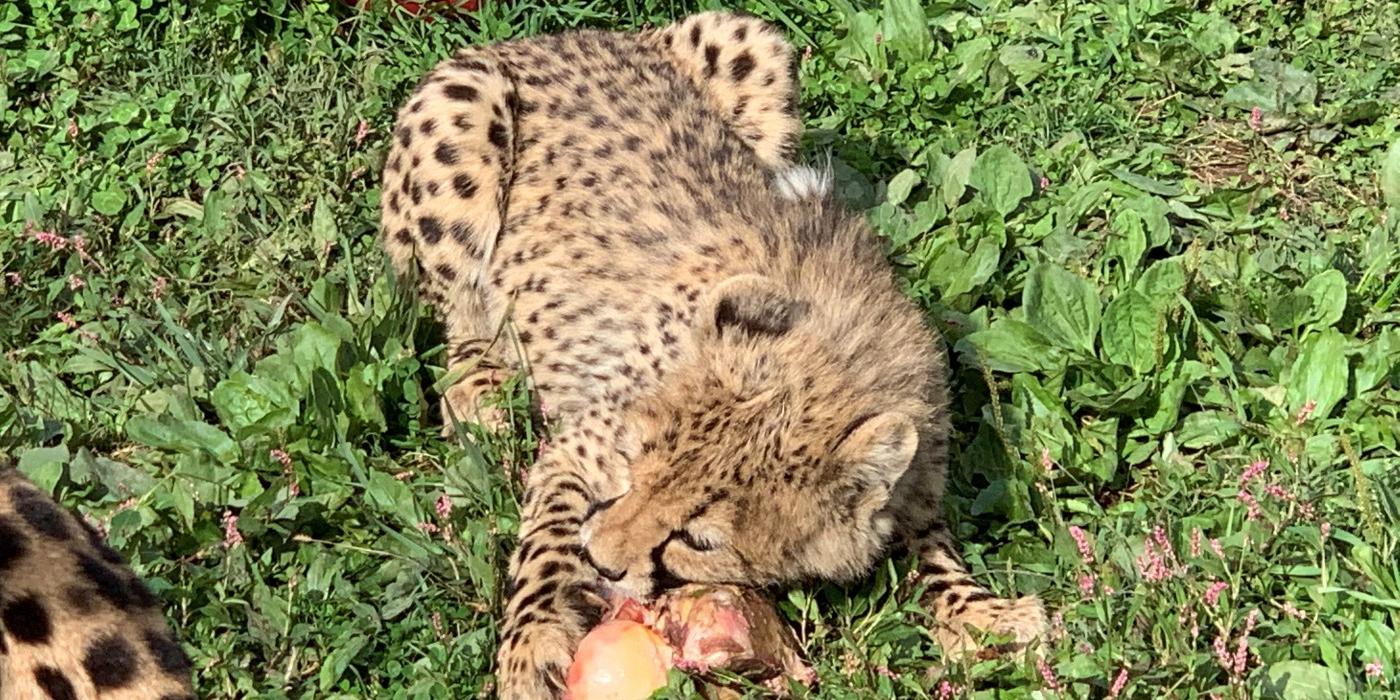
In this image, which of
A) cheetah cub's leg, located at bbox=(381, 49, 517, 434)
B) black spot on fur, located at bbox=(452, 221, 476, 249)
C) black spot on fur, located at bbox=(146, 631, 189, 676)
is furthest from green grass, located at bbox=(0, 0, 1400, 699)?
black spot on fur, located at bbox=(146, 631, 189, 676)

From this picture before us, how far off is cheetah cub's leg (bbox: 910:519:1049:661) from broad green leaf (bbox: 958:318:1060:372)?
0.62 metres

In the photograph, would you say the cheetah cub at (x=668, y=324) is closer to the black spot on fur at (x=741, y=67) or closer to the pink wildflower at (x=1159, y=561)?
the black spot on fur at (x=741, y=67)

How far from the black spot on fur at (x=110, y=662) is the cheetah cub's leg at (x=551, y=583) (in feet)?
4.61

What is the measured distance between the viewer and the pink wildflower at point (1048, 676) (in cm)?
361

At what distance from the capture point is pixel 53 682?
2.50 meters

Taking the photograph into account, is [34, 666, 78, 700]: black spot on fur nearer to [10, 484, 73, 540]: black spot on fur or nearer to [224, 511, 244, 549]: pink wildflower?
[10, 484, 73, 540]: black spot on fur

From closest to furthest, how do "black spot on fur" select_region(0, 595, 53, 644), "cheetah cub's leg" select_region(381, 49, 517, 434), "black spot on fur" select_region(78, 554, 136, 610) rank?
"black spot on fur" select_region(0, 595, 53, 644), "black spot on fur" select_region(78, 554, 136, 610), "cheetah cub's leg" select_region(381, 49, 517, 434)

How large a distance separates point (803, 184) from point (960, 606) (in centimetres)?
138

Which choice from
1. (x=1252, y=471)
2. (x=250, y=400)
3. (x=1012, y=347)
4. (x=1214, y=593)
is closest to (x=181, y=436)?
(x=250, y=400)

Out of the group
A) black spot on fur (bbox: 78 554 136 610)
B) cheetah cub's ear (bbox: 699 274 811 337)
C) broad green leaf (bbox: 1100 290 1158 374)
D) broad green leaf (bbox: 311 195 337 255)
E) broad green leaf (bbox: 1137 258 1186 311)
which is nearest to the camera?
black spot on fur (bbox: 78 554 136 610)

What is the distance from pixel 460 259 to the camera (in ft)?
16.5

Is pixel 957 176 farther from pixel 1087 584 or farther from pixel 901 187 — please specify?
pixel 1087 584

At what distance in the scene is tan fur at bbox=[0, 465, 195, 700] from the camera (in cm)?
249

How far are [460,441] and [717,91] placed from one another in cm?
158
